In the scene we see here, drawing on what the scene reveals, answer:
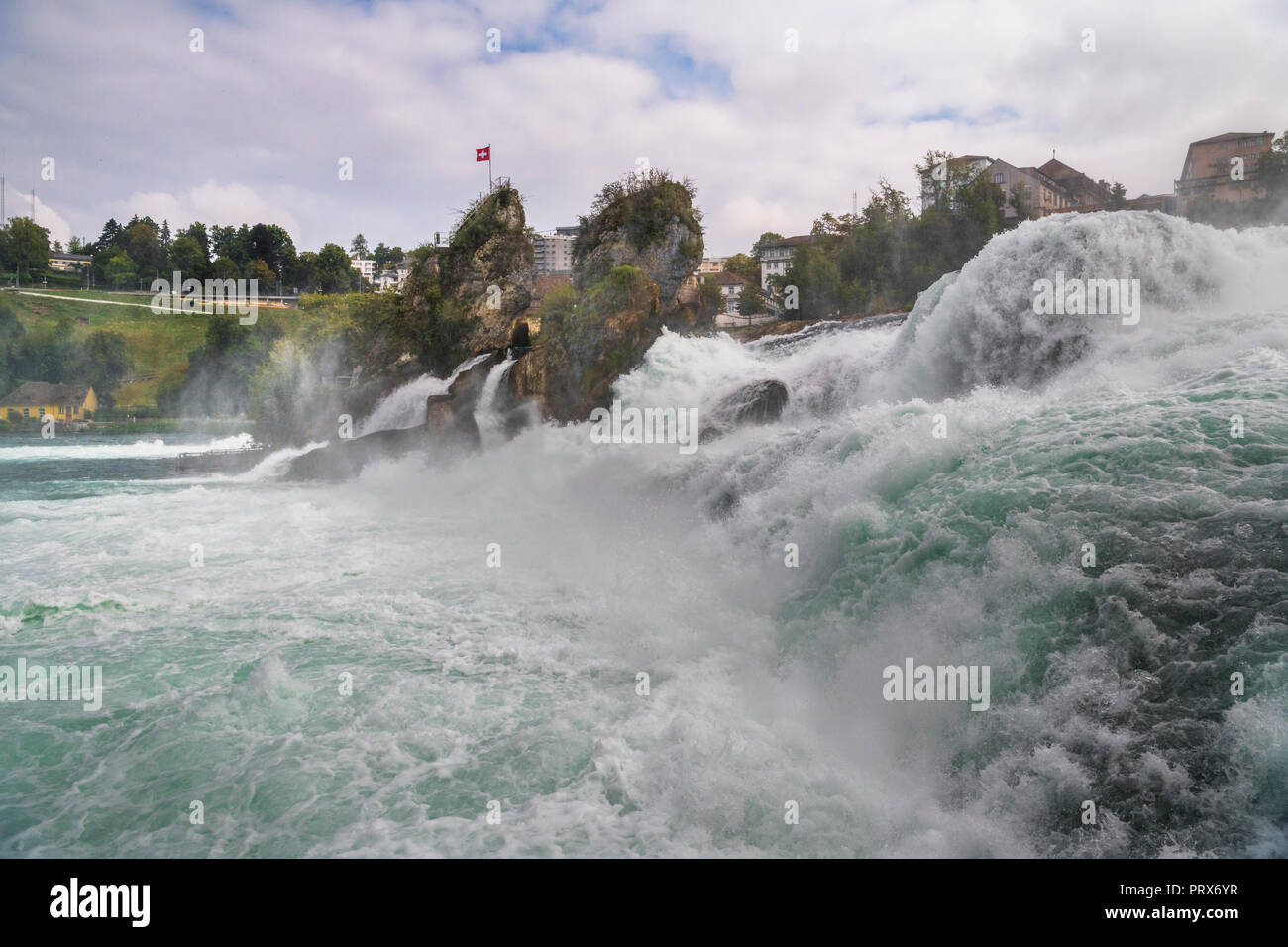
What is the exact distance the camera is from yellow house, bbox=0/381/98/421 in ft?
183

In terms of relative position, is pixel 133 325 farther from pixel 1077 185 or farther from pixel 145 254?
pixel 1077 185

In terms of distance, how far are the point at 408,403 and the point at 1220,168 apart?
123 feet

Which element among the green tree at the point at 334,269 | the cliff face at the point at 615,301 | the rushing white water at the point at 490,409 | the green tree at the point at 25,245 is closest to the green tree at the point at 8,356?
the green tree at the point at 25,245

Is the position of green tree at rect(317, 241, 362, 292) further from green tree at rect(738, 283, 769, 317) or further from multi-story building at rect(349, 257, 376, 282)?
green tree at rect(738, 283, 769, 317)

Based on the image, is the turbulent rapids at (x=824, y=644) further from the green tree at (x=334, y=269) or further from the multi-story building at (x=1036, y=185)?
the green tree at (x=334, y=269)

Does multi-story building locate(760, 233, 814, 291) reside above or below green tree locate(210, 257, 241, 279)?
below

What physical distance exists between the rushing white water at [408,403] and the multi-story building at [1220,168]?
31459 millimetres

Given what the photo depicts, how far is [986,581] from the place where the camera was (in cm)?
574

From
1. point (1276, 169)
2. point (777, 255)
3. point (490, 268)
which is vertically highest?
point (777, 255)

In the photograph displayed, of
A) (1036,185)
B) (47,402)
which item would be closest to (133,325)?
(47,402)

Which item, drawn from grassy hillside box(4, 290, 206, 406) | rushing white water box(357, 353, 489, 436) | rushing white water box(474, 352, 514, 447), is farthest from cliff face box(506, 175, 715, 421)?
grassy hillside box(4, 290, 206, 406)

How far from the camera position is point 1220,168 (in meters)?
33.7

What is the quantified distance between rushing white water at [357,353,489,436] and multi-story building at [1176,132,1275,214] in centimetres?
3146

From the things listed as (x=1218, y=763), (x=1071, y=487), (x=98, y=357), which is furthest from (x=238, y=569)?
(x=98, y=357)
